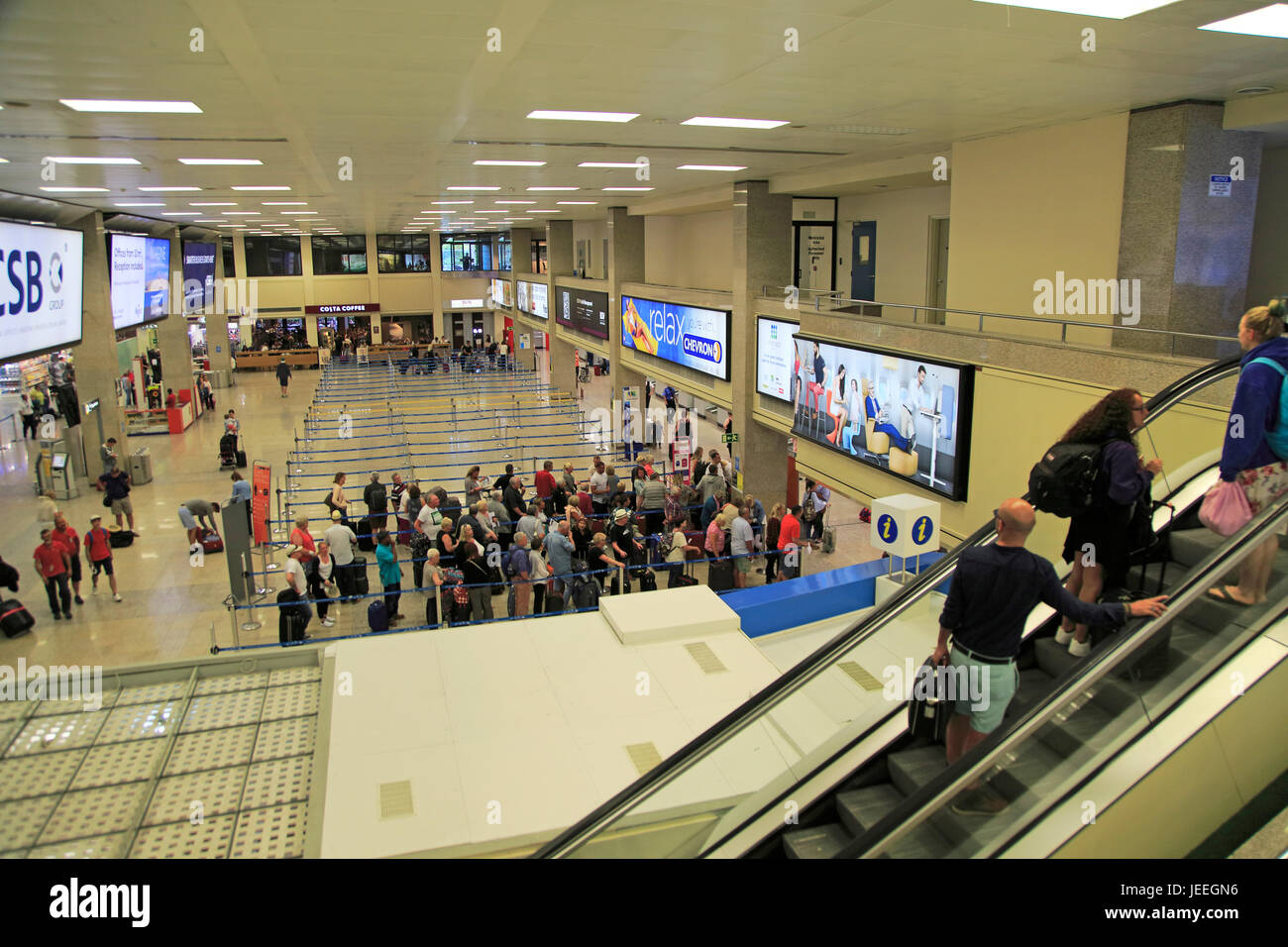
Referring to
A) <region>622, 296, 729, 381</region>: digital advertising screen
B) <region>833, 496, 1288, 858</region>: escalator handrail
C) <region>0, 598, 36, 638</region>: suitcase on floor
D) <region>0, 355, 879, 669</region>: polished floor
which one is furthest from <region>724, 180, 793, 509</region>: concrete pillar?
<region>833, 496, 1288, 858</region>: escalator handrail

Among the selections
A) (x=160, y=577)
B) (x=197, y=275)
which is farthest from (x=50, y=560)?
(x=197, y=275)

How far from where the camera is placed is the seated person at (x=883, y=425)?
9820 millimetres

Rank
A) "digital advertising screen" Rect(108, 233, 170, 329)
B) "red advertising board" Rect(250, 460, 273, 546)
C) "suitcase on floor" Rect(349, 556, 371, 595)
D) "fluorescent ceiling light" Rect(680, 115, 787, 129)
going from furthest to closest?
"digital advertising screen" Rect(108, 233, 170, 329) → "red advertising board" Rect(250, 460, 273, 546) → "suitcase on floor" Rect(349, 556, 371, 595) → "fluorescent ceiling light" Rect(680, 115, 787, 129)

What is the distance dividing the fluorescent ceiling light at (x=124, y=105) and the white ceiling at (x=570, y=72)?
14 cm

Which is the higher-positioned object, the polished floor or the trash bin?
→ the trash bin

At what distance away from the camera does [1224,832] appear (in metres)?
3.06

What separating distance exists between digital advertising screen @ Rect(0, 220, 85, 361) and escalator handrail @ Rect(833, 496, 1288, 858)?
31.8ft

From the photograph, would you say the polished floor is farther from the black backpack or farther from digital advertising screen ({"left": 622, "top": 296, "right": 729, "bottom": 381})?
the black backpack

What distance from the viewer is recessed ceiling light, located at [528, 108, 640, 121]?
7.25 meters

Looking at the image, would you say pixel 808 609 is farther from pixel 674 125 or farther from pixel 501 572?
pixel 674 125

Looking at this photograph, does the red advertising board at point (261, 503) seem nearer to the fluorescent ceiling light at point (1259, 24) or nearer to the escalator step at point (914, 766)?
the escalator step at point (914, 766)

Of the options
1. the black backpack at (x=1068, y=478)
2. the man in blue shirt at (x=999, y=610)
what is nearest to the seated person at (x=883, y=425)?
the black backpack at (x=1068, y=478)

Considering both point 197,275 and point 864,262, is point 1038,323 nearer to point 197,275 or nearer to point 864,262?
point 864,262

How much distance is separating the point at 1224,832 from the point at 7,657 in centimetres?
1118
